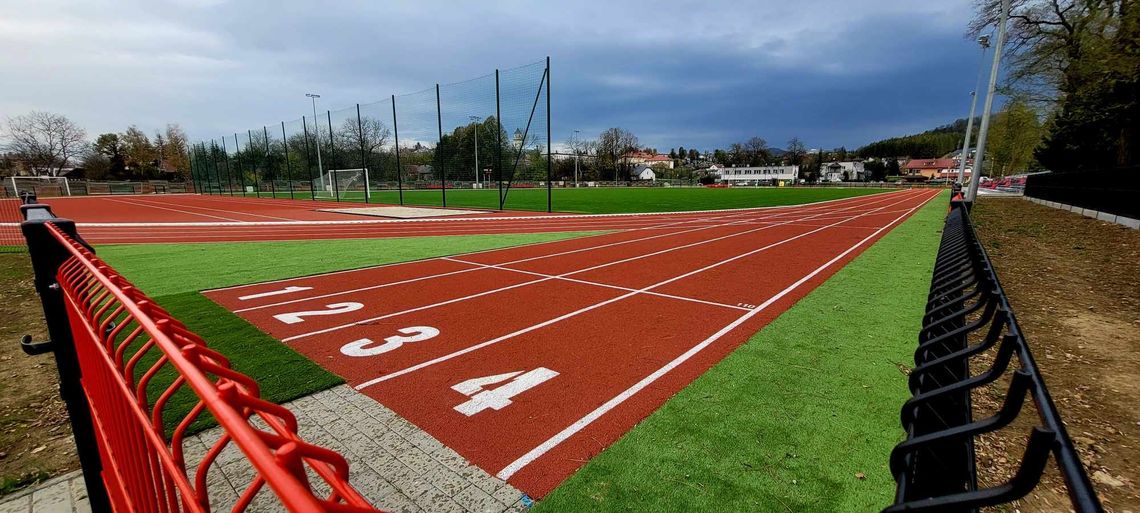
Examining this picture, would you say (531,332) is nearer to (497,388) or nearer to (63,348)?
(497,388)

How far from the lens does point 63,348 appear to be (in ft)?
7.70

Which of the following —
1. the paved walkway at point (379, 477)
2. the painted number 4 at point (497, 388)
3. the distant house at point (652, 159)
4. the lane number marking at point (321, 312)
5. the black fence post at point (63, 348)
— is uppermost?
the distant house at point (652, 159)

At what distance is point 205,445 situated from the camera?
3408 millimetres

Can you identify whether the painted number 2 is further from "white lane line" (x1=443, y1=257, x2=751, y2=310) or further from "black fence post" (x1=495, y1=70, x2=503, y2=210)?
"black fence post" (x1=495, y1=70, x2=503, y2=210)

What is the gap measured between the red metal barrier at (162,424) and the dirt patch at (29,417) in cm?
144

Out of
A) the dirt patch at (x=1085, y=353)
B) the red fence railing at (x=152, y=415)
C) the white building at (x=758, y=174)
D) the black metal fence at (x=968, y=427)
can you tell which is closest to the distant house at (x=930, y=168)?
the white building at (x=758, y=174)

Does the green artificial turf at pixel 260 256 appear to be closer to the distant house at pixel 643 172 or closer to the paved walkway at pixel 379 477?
the paved walkway at pixel 379 477

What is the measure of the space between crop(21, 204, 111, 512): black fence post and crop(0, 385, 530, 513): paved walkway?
64cm

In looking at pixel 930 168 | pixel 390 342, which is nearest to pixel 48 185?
pixel 390 342

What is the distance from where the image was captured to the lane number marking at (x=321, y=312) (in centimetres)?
622

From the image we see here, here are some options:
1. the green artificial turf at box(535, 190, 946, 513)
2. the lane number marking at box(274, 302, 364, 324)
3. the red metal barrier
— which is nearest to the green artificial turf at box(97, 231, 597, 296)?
the lane number marking at box(274, 302, 364, 324)

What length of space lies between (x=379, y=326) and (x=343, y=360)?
1082 millimetres

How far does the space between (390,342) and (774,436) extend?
4.05 meters

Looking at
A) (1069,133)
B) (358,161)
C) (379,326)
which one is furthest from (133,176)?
(1069,133)
